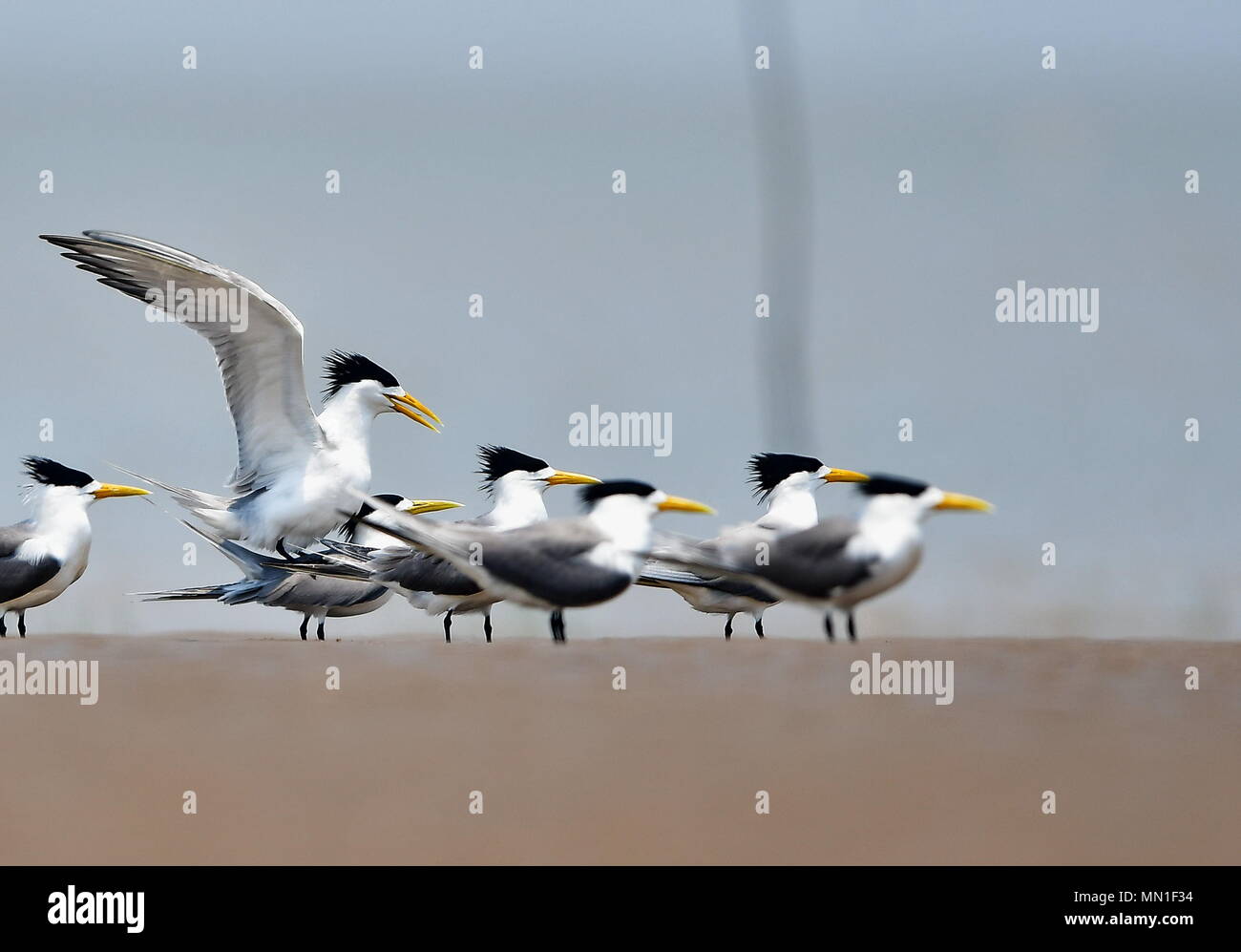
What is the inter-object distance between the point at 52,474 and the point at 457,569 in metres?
2.15

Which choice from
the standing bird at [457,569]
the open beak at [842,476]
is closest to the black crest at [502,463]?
the standing bird at [457,569]

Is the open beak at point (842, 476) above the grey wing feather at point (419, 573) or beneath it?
above

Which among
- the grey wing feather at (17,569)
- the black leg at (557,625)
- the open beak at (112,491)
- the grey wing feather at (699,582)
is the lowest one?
the black leg at (557,625)

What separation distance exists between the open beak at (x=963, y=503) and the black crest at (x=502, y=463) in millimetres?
1638

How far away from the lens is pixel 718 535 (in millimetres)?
5836

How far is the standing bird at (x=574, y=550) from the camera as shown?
5680mm

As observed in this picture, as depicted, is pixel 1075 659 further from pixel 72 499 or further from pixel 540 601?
pixel 72 499

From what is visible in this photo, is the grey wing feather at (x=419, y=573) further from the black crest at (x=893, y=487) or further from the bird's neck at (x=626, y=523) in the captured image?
the black crest at (x=893, y=487)

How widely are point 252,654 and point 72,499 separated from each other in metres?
1.25

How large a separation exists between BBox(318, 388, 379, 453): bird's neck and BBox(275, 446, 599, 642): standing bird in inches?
16.8

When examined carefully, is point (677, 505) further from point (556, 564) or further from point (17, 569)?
point (17, 569)

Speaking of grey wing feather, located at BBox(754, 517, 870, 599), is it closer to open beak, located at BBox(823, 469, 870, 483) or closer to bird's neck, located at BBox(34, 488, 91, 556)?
open beak, located at BBox(823, 469, 870, 483)

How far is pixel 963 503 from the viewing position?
18.4 feet

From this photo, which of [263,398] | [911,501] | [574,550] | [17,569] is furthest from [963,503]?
[17,569]
